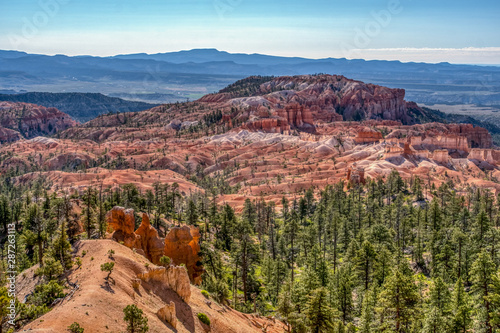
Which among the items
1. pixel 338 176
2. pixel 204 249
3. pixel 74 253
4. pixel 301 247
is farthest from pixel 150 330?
pixel 338 176

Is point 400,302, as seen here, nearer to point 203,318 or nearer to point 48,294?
point 203,318

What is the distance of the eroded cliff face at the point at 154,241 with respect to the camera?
44812 millimetres

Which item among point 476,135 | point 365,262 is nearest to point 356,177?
point 365,262

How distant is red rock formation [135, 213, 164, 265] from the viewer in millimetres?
46375

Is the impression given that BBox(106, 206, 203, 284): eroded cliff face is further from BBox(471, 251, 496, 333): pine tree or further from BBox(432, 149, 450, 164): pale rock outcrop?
BBox(432, 149, 450, 164): pale rock outcrop

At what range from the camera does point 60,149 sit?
180 m

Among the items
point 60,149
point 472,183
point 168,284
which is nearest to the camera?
point 168,284

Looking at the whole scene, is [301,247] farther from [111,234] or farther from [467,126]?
[467,126]

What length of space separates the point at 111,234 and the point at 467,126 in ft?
605

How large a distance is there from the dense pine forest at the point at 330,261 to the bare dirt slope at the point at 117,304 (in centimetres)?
175

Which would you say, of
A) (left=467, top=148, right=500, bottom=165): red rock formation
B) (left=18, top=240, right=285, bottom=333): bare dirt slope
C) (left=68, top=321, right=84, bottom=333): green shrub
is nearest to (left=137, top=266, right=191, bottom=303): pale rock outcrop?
(left=18, top=240, right=285, bottom=333): bare dirt slope

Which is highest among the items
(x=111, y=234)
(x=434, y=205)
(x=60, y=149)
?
(x=111, y=234)

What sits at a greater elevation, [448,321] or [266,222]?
[448,321]

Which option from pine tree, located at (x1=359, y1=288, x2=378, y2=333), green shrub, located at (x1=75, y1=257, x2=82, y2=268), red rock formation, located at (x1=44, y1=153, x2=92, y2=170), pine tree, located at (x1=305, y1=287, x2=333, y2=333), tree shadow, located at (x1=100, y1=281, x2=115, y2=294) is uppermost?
tree shadow, located at (x1=100, y1=281, x2=115, y2=294)
